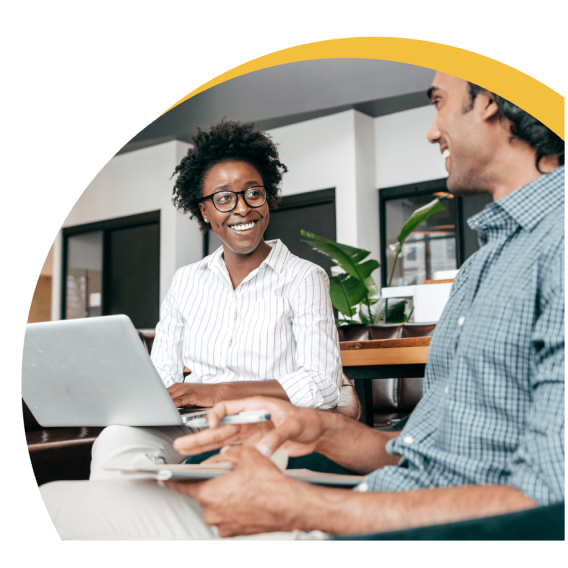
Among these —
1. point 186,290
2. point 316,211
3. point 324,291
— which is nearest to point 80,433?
point 186,290

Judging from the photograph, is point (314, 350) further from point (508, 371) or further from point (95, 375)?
point (508, 371)

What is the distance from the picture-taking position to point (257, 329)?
146 cm

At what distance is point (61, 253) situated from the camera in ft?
23.3

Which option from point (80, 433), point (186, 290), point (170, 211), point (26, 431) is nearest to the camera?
point (186, 290)

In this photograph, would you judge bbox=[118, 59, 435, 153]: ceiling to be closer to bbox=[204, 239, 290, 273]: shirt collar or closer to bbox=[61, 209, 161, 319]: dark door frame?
bbox=[204, 239, 290, 273]: shirt collar

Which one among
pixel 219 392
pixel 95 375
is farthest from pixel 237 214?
pixel 95 375

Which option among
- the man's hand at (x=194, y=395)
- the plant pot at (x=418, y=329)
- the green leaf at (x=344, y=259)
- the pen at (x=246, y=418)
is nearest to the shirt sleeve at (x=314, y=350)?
the man's hand at (x=194, y=395)

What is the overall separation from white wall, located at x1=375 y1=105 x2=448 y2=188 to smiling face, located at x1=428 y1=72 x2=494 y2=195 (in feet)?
14.8

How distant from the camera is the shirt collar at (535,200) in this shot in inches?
30.1

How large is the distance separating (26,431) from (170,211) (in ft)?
14.4

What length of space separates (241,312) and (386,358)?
1.35 ft

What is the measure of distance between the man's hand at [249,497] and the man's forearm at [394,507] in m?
0.01

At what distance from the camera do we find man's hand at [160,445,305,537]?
0.73 m

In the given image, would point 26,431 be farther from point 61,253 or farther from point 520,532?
point 61,253
